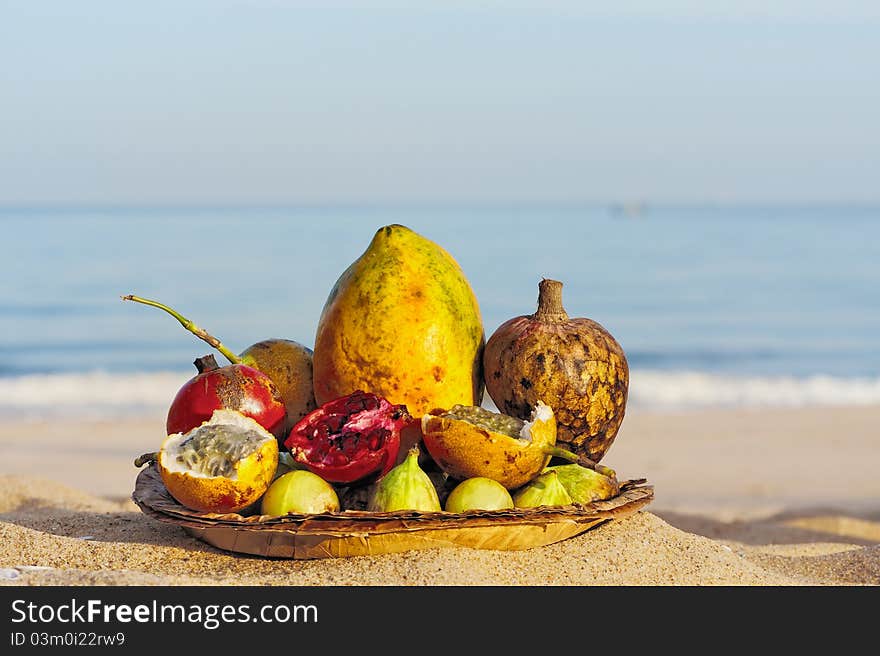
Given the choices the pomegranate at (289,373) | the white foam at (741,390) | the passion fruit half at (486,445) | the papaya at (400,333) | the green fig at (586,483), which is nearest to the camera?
the passion fruit half at (486,445)

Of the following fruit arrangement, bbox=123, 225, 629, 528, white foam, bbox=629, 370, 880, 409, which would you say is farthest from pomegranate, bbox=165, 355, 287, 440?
white foam, bbox=629, 370, 880, 409

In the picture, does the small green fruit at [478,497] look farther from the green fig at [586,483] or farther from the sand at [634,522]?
the green fig at [586,483]

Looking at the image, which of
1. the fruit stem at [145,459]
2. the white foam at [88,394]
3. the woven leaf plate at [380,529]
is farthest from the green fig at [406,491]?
the white foam at [88,394]

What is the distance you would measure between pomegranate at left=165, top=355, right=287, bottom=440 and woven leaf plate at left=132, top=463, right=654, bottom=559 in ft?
1.33

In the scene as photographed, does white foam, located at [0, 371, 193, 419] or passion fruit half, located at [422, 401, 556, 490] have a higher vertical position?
passion fruit half, located at [422, 401, 556, 490]

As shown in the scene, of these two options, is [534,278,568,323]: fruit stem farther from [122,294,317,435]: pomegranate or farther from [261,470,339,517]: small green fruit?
[261,470,339,517]: small green fruit

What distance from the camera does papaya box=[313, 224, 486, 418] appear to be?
425 cm

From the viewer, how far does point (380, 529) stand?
3.61 meters

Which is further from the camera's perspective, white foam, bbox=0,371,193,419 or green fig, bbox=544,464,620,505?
white foam, bbox=0,371,193,419

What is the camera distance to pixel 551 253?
3572 cm

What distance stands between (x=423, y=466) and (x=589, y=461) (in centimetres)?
74

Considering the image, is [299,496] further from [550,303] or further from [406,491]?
[550,303]

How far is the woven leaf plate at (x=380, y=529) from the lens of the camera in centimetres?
361

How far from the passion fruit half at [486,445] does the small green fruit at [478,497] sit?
79 mm
